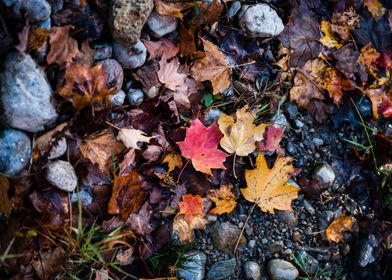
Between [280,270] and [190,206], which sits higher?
[190,206]

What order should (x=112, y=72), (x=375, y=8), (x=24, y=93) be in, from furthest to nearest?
(x=375, y=8) < (x=112, y=72) < (x=24, y=93)

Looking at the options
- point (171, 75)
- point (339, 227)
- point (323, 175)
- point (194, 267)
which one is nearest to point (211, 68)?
point (171, 75)

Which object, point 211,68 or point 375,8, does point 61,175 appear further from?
point 375,8

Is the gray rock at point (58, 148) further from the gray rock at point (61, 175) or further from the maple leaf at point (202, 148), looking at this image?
the maple leaf at point (202, 148)

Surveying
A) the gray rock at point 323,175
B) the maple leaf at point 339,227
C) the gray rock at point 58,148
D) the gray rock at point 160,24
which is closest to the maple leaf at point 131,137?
the gray rock at point 58,148

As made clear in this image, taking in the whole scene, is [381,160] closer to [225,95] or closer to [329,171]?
[329,171]

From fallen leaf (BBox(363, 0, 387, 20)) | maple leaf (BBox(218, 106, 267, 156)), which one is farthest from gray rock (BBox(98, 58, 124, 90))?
fallen leaf (BBox(363, 0, 387, 20))
